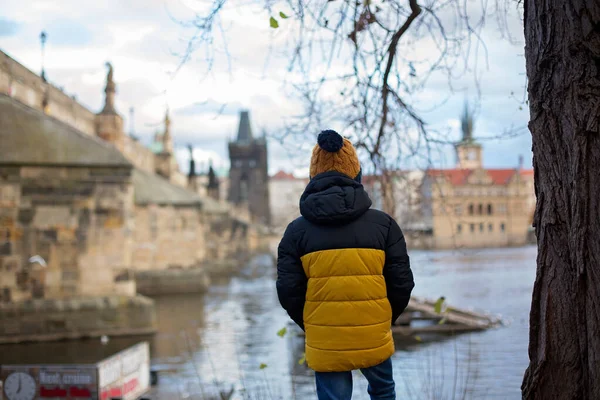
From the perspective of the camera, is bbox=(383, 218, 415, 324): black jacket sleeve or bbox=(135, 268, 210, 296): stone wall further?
bbox=(135, 268, 210, 296): stone wall

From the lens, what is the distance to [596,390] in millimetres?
3205

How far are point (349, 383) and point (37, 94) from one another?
888 inches

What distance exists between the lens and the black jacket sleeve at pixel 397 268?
3637 mm

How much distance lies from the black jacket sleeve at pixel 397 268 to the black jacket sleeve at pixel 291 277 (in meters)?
0.41

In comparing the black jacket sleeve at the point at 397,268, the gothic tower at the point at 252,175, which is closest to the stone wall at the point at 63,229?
the black jacket sleeve at the point at 397,268

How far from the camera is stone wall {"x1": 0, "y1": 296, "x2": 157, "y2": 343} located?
14.4 m

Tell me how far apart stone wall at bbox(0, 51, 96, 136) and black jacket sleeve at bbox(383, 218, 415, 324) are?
52.2 ft

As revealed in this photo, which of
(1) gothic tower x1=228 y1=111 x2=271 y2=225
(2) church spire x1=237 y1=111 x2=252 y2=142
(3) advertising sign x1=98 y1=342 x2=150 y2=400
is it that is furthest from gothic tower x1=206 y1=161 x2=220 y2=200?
(2) church spire x1=237 y1=111 x2=252 y2=142

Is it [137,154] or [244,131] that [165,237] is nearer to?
[137,154]

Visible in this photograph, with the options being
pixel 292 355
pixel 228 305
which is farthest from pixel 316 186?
pixel 228 305

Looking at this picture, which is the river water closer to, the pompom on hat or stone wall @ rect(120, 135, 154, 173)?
the pompom on hat

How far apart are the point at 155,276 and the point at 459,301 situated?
12.0 m

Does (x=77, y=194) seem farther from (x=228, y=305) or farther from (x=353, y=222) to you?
(x=353, y=222)

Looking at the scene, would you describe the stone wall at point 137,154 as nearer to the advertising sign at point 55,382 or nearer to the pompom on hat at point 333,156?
the advertising sign at point 55,382
